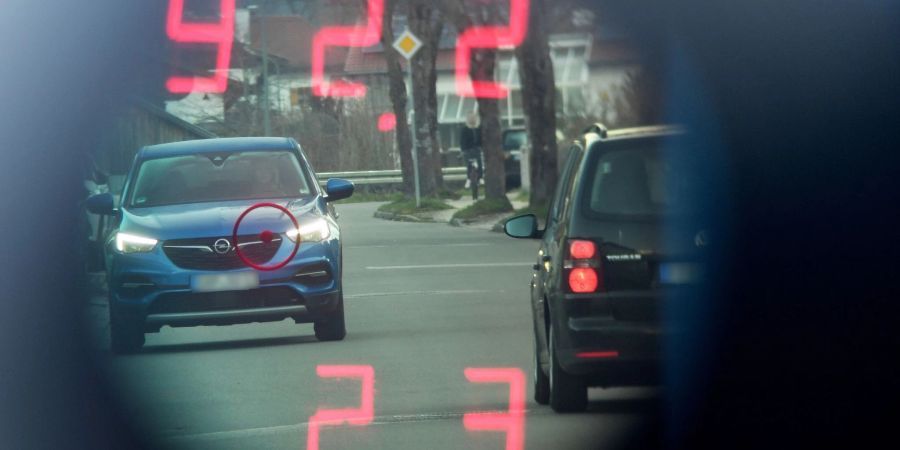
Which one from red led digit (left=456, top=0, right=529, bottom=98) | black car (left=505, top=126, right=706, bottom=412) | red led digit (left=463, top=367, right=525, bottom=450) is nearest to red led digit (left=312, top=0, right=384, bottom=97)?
red led digit (left=456, top=0, right=529, bottom=98)

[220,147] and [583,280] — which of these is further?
[220,147]

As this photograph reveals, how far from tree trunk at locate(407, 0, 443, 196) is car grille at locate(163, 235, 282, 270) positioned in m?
25.8

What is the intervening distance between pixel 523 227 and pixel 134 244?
4228 millimetres

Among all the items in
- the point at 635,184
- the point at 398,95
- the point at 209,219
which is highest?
the point at 635,184

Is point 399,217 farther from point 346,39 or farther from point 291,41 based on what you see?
point 291,41

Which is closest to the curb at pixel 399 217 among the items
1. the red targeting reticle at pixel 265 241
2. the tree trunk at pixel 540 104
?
the tree trunk at pixel 540 104

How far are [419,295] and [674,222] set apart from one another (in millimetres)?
9843

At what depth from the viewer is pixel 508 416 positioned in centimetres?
1022

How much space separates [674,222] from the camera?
9.38 metres

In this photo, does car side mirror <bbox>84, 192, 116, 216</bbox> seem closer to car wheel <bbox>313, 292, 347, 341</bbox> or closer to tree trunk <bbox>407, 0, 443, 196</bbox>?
car wheel <bbox>313, 292, 347, 341</bbox>

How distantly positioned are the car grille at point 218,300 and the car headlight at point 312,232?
412 mm

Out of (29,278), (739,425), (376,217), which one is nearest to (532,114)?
(376,217)

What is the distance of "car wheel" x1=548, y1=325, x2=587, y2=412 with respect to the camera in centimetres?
992

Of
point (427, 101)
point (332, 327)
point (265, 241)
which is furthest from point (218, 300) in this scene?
point (427, 101)
